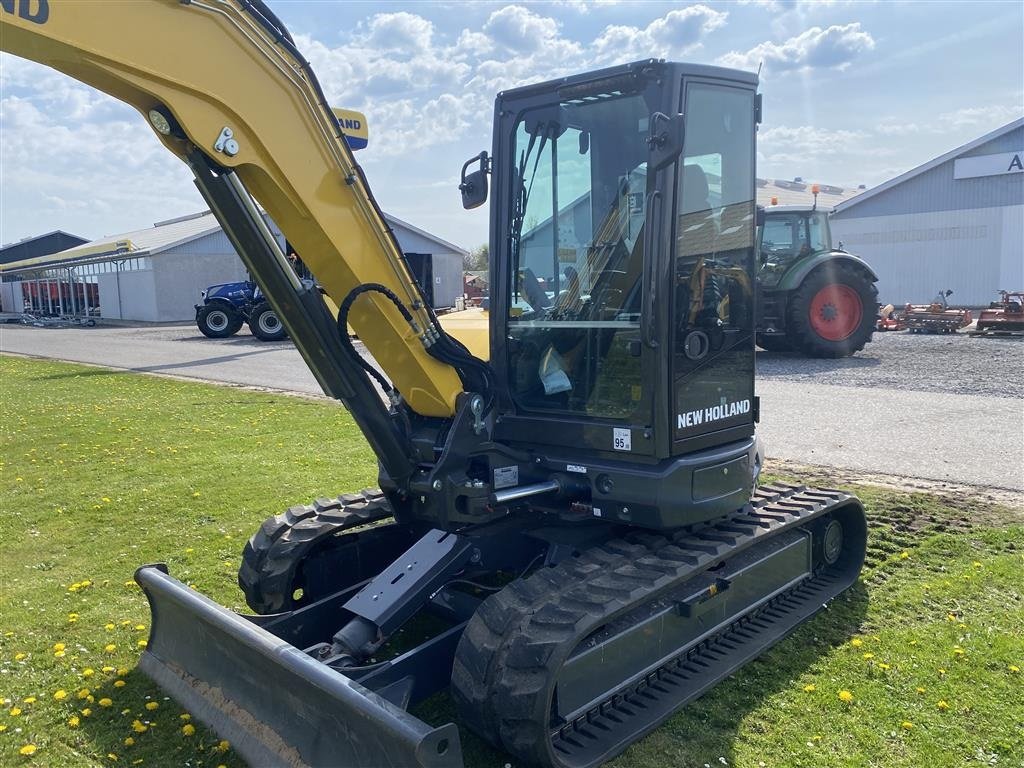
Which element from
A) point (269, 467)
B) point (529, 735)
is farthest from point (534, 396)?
point (269, 467)


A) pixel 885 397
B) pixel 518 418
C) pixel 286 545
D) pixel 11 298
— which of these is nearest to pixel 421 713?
pixel 286 545

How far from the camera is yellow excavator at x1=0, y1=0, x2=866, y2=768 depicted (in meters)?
3.36

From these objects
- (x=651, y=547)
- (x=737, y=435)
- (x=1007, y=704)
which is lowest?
(x=1007, y=704)

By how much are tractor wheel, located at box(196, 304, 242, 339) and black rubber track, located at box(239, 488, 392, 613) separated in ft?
75.7

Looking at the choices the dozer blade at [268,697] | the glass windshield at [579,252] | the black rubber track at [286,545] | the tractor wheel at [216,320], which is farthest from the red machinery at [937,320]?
the dozer blade at [268,697]

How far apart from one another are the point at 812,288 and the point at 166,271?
31215mm

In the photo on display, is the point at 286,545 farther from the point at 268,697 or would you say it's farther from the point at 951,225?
the point at 951,225

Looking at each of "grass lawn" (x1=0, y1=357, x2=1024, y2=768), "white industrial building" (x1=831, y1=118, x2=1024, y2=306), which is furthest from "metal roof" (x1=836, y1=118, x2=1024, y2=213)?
"grass lawn" (x1=0, y1=357, x2=1024, y2=768)

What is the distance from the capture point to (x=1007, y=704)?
389cm

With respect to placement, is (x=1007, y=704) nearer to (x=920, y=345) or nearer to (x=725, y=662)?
(x=725, y=662)

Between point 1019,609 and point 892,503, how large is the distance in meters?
1.98

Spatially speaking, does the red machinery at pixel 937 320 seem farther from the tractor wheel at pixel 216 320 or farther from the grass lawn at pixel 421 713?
the tractor wheel at pixel 216 320

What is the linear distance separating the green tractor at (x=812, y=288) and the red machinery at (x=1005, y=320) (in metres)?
5.53

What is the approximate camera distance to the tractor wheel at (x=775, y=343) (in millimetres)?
15844
